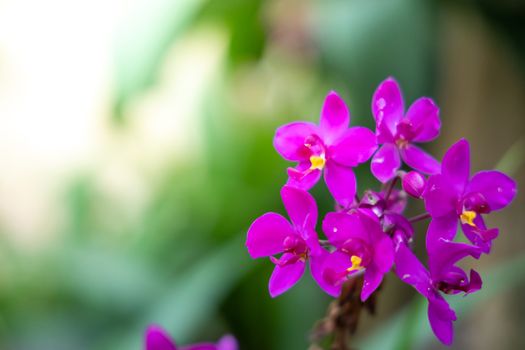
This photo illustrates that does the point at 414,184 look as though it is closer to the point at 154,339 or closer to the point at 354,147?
the point at 354,147

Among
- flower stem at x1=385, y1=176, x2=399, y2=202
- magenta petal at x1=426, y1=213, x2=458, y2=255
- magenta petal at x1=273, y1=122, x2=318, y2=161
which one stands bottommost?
magenta petal at x1=426, y1=213, x2=458, y2=255

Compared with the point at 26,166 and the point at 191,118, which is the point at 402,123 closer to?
the point at 191,118

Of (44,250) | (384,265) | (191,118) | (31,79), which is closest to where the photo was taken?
(384,265)

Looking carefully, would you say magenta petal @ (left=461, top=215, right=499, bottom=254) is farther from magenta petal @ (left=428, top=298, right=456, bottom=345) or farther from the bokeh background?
the bokeh background

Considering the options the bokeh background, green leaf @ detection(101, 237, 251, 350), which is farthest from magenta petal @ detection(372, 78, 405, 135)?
green leaf @ detection(101, 237, 251, 350)

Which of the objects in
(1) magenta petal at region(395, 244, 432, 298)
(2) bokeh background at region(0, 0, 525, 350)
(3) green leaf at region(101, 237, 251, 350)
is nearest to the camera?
(1) magenta petal at region(395, 244, 432, 298)

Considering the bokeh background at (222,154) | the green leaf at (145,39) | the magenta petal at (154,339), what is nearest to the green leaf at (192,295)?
the bokeh background at (222,154)

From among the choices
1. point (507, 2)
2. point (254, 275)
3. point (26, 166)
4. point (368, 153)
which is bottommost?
point (254, 275)

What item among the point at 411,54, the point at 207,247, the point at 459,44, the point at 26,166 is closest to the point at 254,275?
the point at 207,247

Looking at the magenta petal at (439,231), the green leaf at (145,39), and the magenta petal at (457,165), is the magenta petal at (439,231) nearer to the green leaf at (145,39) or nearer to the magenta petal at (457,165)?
the magenta petal at (457,165)
